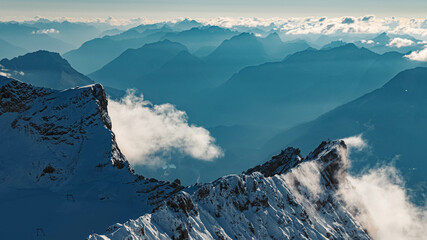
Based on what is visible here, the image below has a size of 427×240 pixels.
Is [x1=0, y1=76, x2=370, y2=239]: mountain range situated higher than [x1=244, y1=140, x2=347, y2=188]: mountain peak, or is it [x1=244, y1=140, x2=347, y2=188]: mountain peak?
[x1=244, y1=140, x2=347, y2=188]: mountain peak

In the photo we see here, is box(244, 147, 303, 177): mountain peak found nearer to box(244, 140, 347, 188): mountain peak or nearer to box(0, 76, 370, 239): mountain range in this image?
box(244, 140, 347, 188): mountain peak

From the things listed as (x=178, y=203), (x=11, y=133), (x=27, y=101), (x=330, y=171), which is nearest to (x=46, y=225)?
(x=178, y=203)

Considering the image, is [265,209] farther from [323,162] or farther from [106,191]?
[106,191]

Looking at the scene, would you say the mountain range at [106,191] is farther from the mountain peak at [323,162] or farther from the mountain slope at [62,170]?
the mountain peak at [323,162]

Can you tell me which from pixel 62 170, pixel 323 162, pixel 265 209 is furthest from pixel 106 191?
pixel 323 162

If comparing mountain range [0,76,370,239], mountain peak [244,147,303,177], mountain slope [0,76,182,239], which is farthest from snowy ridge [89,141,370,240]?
mountain slope [0,76,182,239]
